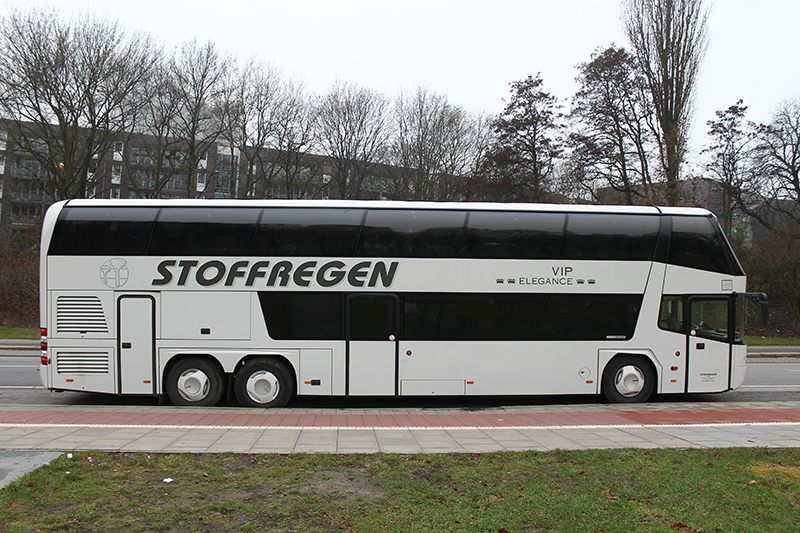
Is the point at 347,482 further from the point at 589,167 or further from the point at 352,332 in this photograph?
the point at 589,167

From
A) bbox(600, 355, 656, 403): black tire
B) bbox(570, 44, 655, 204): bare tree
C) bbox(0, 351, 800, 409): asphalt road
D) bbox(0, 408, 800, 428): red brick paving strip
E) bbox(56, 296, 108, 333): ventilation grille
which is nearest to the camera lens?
bbox(0, 408, 800, 428): red brick paving strip

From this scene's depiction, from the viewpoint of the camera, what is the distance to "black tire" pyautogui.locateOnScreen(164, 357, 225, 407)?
985cm

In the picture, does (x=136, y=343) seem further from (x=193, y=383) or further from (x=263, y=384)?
(x=263, y=384)

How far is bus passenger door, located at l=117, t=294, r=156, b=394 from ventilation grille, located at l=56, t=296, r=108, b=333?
0.36 meters

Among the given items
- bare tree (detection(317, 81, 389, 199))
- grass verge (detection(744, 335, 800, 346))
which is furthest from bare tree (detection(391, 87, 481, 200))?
grass verge (detection(744, 335, 800, 346))

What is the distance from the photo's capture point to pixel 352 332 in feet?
32.2

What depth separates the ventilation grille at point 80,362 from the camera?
9.71 meters

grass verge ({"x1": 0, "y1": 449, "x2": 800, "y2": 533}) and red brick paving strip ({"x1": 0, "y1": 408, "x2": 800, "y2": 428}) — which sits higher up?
grass verge ({"x1": 0, "y1": 449, "x2": 800, "y2": 533})

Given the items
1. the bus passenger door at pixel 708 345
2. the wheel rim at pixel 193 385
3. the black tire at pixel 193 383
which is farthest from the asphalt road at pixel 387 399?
the wheel rim at pixel 193 385

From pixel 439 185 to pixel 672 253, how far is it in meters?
34.2

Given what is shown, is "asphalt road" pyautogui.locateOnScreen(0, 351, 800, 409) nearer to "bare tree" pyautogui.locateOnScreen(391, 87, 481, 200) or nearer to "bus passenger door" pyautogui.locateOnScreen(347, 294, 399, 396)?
"bus passenger door" pyautogui.locateOnScreen(347, 294, 399, 396)

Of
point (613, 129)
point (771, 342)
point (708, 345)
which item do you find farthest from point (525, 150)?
point (708, 345)

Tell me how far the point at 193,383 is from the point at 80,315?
7.72 feet

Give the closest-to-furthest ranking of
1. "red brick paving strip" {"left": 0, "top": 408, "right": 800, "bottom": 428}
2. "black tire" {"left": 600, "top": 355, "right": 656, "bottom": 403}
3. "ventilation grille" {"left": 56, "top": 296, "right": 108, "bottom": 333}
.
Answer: "red brick paving strip" {"left": 0, "top": 408, "right": 800, "bottom": 428}, "ventilation grille" {"left": 56, "top": 296, "right": 108, "bottom": 333}, "black tire" {"left": 600, "top": 355, "right": 656, "bottom": 403}
